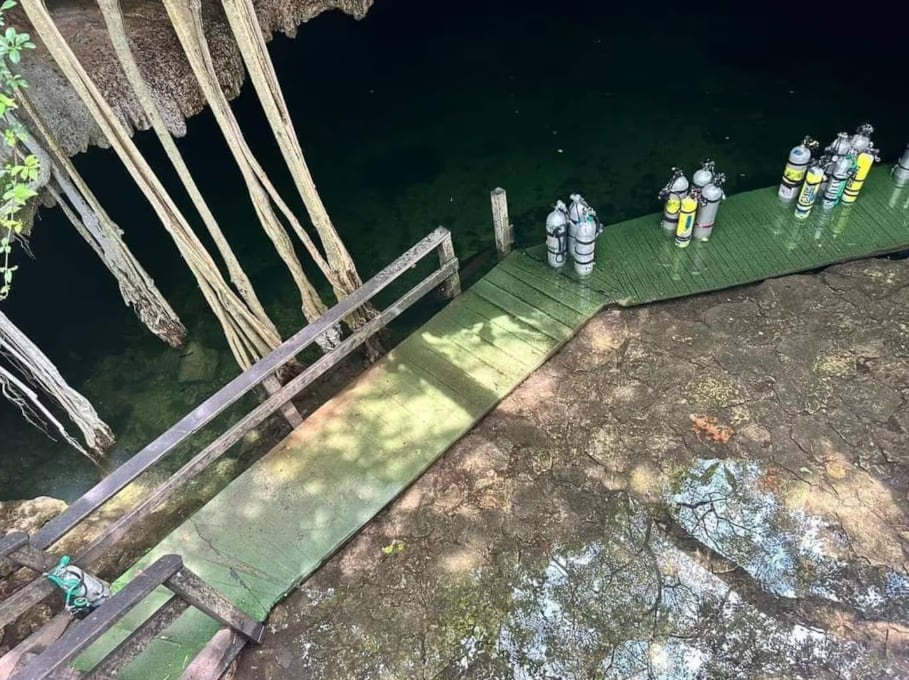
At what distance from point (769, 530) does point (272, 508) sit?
10.5ft

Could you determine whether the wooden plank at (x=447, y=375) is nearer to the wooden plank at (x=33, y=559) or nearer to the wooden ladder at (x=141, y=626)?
the wooden ladder at (x=141, y=626)

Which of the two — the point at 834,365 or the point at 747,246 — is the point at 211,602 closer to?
the point at 834,365

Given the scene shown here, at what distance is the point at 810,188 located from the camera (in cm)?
513

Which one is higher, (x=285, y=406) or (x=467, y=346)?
(x=285, y=406)

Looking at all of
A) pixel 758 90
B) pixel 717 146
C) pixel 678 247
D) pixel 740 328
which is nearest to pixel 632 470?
pixel 740 328

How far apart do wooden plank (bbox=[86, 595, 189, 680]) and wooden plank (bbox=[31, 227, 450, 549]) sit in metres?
0.91

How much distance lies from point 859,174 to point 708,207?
133 cm

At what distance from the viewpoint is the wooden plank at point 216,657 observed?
3272mm

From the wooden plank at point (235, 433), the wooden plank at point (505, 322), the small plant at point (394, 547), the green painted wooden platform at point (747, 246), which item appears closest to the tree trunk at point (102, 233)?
the wooden plank at point (235, 433)

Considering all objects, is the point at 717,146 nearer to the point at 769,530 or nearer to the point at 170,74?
the point at 769,530

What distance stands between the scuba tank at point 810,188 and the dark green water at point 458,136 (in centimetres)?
99

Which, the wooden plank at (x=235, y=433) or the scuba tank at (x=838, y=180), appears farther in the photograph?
the scuba tank at (x=838, y=180)

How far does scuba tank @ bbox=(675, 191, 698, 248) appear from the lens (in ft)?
16.3

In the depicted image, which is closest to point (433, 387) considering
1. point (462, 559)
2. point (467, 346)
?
point (467, 346)
